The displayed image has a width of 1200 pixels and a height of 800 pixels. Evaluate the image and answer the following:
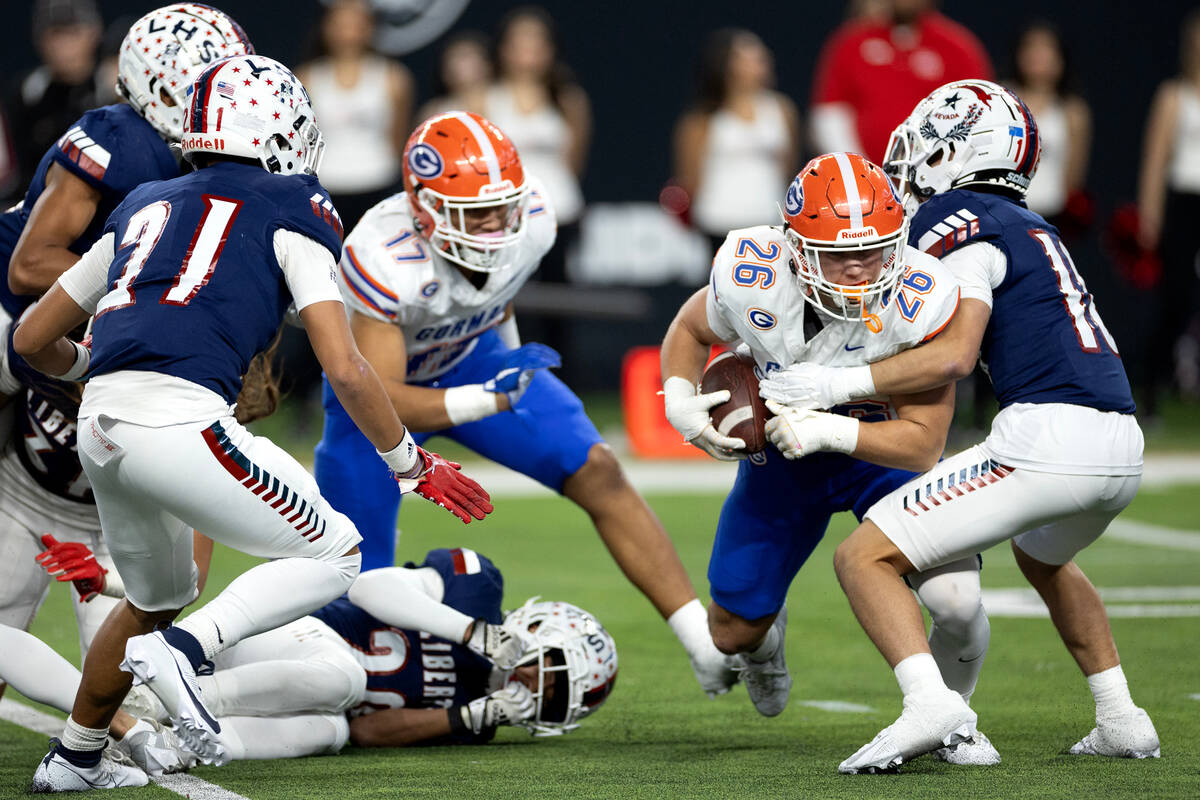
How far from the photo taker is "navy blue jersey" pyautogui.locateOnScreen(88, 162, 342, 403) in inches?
127

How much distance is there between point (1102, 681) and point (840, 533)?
11.7 feet

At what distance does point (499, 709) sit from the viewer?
3.87 metres

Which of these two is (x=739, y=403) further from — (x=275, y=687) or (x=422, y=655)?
(x=275, y=687)

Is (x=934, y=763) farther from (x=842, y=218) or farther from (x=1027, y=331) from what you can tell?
(x=842, y=218)

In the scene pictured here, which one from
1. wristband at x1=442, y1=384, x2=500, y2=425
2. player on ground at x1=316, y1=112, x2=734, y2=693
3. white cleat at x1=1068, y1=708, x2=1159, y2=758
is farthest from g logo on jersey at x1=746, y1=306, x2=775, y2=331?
white cleat at x1=1068, y1=708, x2=1159, y2=758

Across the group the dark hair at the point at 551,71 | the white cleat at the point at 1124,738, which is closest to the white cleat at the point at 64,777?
the white cleat at the point at 1124,738

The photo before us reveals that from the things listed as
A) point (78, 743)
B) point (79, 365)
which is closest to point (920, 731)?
point (78, 743)

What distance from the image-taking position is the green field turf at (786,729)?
3.29 m

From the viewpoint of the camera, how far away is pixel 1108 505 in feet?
11.8

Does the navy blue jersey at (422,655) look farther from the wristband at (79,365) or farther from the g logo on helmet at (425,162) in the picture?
the g logo on helmet at (425,162)

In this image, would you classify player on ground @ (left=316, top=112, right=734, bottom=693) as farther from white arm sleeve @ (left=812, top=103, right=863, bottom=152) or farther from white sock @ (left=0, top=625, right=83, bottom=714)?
white arm sleeve @ (left=812, top=103, right=863, bottom=152)

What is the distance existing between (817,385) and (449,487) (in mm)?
846

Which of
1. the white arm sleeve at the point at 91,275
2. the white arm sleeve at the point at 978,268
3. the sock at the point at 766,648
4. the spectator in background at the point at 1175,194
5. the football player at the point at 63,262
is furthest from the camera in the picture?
the spectator in background at the point at 1175,194

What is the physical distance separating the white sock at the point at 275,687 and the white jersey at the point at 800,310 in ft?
4.04
